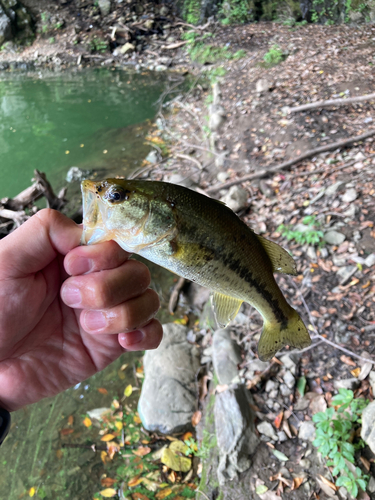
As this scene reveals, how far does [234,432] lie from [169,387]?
3.63 feet

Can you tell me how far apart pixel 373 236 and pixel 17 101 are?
50.7ft

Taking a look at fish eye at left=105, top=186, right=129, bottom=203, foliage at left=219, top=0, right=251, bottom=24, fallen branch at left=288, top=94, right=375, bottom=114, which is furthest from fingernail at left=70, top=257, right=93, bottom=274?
foliage at left=219, top=0, right=251, bottom=24

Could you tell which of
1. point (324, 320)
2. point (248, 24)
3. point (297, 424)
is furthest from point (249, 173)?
point (248, 24)

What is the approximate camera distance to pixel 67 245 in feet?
5.88

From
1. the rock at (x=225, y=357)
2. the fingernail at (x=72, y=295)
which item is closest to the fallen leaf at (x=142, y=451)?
the rock at (x=225, y=357)

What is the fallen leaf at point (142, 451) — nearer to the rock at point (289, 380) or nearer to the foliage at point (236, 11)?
the rock at point (289, 380)

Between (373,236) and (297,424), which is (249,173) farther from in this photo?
(297,424)

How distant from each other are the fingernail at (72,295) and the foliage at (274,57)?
10742mm

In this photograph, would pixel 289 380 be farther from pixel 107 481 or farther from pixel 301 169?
pixel 301 169

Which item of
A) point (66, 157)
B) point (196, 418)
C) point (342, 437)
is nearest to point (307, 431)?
point (342, 437)

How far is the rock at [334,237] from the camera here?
4218mm

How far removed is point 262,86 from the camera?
8719 mm

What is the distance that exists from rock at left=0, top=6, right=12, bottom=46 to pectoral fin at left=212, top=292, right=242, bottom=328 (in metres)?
24.6

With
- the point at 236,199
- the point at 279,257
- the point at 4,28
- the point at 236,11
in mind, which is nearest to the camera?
the point at 279,257
